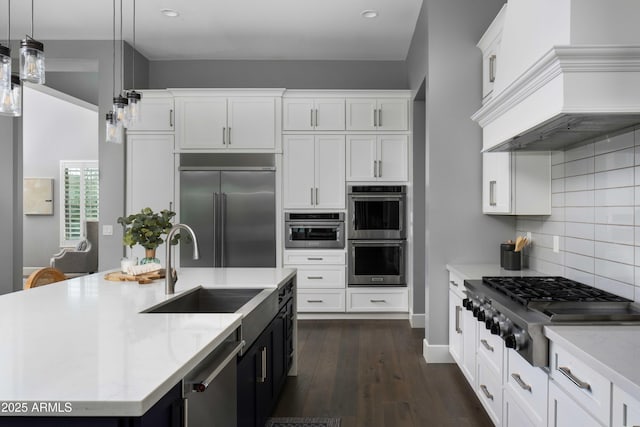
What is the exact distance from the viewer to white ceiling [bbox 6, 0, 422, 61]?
432 cm

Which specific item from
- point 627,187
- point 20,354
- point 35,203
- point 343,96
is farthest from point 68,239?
point 627,187

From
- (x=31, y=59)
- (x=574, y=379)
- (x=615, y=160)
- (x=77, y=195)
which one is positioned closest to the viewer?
(x=574, y=379)

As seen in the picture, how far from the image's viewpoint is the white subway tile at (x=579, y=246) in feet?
8.20

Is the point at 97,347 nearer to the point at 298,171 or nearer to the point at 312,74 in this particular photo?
the point at 298,171

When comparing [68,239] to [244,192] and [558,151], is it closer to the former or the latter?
[244,192]

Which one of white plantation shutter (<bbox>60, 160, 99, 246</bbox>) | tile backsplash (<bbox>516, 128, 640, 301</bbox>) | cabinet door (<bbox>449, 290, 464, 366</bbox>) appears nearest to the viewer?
tile backsplash (<bbox>516, 128, 640, 301</bbox>)

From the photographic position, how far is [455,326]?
345 centimetres

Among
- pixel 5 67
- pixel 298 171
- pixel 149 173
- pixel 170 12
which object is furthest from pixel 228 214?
pixel 5 67

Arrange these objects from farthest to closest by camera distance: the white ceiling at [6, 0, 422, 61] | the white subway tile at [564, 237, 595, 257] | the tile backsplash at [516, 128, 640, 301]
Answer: the white ceiling at [6, 0, 422, 61], the white subway tile at [564, 237, 595, 257], the tile backsplash at [516, 128, 640, 301]

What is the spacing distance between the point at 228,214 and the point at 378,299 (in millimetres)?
1999

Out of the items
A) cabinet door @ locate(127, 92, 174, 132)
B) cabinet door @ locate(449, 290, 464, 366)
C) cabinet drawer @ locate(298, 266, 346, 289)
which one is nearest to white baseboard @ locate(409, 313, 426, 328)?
cabinet drawer @ locate(298, 266, 346, 289)

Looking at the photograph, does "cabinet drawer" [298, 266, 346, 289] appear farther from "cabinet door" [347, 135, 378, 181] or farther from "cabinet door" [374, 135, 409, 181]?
"cabinet door" [374, 135, 409, 181]

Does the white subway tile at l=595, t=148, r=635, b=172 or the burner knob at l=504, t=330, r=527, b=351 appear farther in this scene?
the white subway tile at l=595, t=148, r=635, b=172

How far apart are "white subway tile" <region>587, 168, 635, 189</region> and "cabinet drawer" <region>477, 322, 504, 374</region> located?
975 mm
